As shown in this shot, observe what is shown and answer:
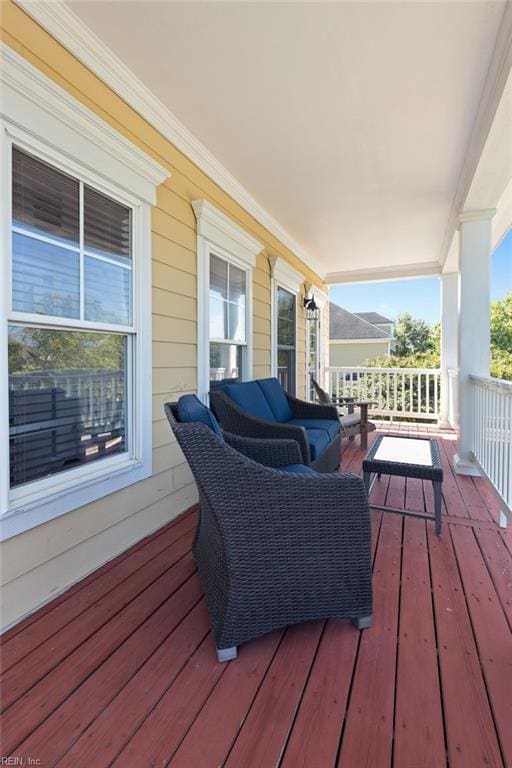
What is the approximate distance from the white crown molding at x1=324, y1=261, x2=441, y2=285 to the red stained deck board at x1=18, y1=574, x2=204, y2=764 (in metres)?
6.23

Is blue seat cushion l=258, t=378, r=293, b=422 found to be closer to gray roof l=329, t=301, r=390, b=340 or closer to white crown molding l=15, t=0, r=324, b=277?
white crown molding l=15, t=0, r=324, b=277

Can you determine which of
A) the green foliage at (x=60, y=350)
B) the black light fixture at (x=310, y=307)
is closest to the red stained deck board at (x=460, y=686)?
the green foliage at (x=60, y=350)

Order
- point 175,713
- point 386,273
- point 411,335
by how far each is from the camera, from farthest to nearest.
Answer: point 411,335 < point 386,273 < point 175,713

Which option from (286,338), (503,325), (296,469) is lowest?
(296,469)

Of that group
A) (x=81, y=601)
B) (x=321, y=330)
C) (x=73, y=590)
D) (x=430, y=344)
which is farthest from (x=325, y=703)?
(x=430, y=344)

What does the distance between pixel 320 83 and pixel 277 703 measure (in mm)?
3112

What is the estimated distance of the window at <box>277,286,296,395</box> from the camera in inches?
202

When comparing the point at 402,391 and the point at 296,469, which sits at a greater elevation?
the point at 402,391

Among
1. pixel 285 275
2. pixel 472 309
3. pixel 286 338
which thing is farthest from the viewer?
pixel 286 338

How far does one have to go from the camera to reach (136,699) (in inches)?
50.6

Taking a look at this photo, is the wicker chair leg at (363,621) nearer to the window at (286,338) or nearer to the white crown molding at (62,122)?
the white crown molding at (62,122)

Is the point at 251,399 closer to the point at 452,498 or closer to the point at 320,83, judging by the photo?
the point at 452,498

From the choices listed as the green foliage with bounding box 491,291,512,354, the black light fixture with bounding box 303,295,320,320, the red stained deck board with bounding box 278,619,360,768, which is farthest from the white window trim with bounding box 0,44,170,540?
the green foliage with bounding box 491,291,512,354

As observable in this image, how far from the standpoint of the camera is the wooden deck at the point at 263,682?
1.12 m
